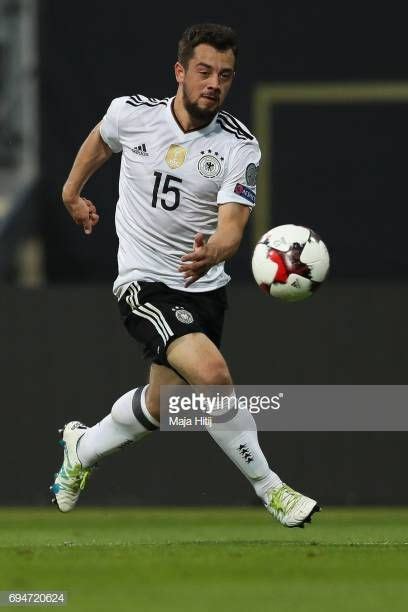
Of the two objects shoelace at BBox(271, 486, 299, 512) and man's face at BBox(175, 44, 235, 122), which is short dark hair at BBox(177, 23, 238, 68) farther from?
shoelace at BBox(271, 486, 299, 512)

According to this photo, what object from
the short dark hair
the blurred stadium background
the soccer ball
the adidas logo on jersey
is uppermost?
the short dark hair

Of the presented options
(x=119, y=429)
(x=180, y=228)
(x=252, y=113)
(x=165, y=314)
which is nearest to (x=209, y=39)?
(x=180, y=228)

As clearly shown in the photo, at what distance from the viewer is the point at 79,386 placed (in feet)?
41.6

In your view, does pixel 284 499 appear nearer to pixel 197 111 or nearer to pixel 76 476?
pixel 76 476

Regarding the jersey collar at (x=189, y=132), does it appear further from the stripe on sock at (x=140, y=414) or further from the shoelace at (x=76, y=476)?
the shoelace at (x=76, y=476)

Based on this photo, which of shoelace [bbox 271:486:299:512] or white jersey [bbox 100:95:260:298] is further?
white jersey [bbox 100:95:260:298]

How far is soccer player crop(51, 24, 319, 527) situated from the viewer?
825 centimetres

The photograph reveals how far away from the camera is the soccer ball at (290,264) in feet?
27.6

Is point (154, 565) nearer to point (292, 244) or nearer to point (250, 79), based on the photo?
point (292, 244)

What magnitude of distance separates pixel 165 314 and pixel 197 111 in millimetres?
1005

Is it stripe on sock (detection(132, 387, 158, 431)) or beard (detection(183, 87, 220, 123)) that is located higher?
beard (detection(183, 87, 220, 123))

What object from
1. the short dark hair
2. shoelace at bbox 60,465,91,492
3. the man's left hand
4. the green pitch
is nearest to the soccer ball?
the man's left hand

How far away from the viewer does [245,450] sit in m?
8.30

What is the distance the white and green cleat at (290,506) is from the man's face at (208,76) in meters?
1.88
